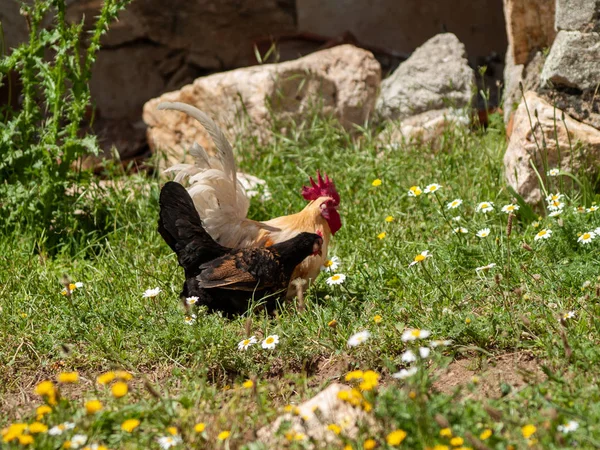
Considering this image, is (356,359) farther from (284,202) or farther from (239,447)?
(284,202)

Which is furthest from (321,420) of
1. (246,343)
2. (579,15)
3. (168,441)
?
(579,15)

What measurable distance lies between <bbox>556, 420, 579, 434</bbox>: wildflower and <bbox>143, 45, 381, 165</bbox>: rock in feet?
13.4

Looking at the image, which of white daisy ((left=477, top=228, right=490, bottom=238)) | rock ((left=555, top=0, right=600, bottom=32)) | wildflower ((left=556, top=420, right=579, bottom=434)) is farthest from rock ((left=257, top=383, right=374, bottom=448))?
rock ((left=555, top=0, right=600, bottom=32))

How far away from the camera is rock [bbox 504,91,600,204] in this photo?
4750 mm

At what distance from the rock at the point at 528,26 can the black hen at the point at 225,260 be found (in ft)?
8.59

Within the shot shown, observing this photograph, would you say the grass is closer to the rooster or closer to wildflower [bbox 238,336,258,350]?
wildflower [bbox 238,336,258,350]

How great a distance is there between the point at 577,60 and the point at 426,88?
65.1 inches

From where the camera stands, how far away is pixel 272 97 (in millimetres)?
6242

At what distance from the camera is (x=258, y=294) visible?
3.95 metres

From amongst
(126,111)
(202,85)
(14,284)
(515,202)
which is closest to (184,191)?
(14,284)

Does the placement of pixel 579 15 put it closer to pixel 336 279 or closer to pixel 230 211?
pixel 336 279

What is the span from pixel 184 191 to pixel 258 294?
648 millimetres

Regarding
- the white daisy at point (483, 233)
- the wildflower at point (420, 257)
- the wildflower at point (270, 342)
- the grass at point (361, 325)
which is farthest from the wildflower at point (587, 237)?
the wildflower at point (270, 342)

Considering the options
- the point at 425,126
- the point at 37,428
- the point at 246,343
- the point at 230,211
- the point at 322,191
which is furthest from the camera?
the point at 425,126
